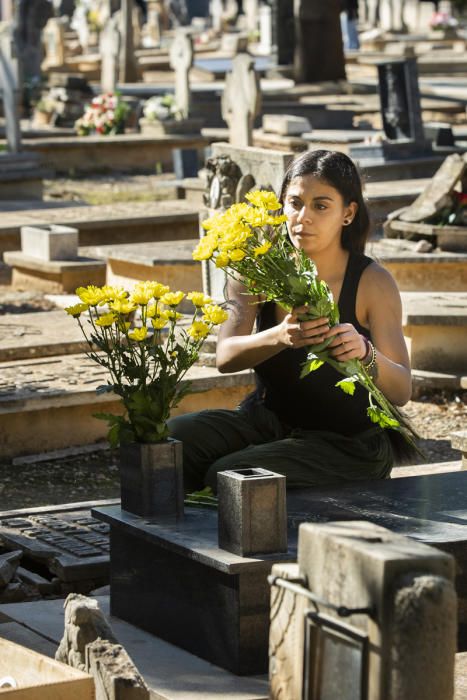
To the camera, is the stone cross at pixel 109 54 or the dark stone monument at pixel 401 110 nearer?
the dark stone monument at pixel 401 110

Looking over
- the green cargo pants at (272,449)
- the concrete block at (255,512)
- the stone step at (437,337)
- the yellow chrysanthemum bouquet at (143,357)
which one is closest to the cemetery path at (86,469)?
the stone step at (437,337)

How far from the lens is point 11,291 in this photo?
11688 millimetres

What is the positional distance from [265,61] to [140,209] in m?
19.9

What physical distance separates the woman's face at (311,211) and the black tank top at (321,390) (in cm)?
16

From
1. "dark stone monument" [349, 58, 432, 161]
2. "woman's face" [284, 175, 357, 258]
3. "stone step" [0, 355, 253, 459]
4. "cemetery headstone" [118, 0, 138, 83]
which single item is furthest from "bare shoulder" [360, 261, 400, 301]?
"cemetery headstone" [118, 0, 138, 83]

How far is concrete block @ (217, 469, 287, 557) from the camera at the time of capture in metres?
4.04

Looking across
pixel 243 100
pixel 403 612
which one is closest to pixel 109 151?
pixel 243 100

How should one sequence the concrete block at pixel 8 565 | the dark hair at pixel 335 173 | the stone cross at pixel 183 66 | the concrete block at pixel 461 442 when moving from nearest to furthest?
the dark hair at pixel 335 173, the concrete block at pixel 8 565, the concrete block at pixel 461 442, the stone cross at pixel 183 66

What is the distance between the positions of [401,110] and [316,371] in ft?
42.5

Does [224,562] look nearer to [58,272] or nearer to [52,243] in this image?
[58,272]

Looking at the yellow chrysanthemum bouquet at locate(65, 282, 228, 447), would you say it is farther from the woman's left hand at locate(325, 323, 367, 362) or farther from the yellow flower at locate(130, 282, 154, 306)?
the woman's left hand at locate(325, 323, 367, 362)

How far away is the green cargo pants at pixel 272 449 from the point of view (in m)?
4.68

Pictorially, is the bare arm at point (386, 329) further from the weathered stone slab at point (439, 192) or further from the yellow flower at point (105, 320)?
the weathered stone slab at point (439, 192)

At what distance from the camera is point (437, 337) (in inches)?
340
